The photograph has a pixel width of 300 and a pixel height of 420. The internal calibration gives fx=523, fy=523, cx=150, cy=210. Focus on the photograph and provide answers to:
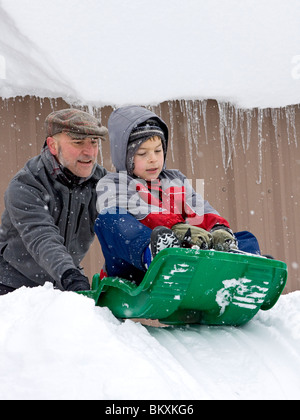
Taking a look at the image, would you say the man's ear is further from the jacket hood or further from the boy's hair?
the boy's hair

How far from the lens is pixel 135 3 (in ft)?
10.5

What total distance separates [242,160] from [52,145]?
7.22 ft

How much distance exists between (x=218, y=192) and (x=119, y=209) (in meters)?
2.44

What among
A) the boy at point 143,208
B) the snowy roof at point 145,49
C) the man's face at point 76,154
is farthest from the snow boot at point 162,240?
the snowy roof at point 145,49

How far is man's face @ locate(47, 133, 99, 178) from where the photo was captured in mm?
2660

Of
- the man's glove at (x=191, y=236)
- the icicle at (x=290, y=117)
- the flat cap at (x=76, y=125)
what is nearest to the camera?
the man's glove at (x=191, y=236)

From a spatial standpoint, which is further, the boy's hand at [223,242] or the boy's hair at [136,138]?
the boy's hair at [136,138]

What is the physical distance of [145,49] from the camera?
354 cm

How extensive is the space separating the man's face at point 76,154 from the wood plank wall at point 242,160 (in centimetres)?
139

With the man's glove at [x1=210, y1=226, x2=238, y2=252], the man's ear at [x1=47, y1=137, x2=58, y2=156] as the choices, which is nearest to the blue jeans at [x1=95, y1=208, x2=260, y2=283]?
the man's glove at [x1=210, y1=226, x2=238, y2=252]

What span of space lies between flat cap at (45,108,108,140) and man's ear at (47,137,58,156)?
38 millimetres

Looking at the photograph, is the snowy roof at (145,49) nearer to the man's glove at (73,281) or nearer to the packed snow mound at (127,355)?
the man's glove at (73,281)

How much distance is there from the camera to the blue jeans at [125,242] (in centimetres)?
196

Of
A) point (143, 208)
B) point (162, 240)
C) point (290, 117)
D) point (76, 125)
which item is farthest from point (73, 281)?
point (290, 117)
